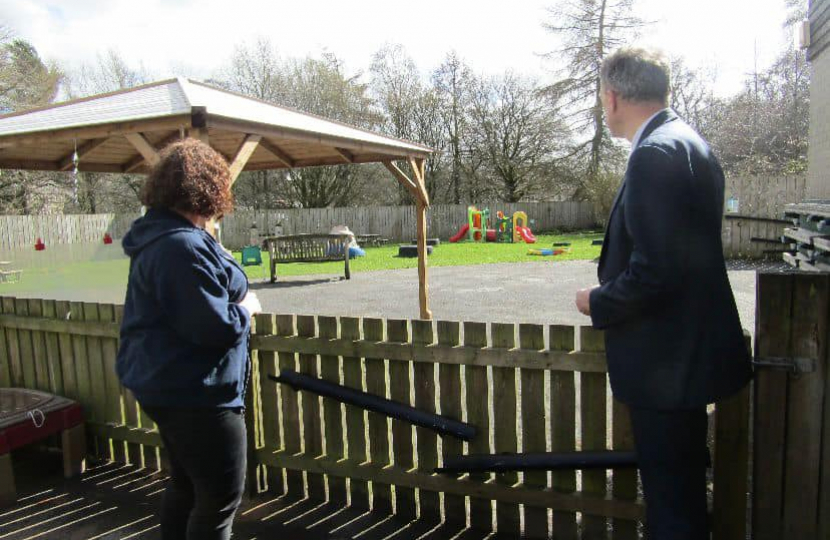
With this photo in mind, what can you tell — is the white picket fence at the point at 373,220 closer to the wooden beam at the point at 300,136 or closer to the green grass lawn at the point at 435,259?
the green grass lawn at the point at 435,259

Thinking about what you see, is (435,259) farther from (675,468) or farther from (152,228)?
(675,468)

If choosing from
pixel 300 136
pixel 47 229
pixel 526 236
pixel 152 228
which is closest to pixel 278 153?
pixel 300 136

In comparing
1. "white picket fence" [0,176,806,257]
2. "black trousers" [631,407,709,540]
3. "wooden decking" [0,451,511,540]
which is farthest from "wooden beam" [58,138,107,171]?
"white picket fence" [0,176,806,257]

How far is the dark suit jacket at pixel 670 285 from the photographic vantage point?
5.71 ft

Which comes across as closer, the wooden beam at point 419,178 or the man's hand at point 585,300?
the man's hand at point 585,300

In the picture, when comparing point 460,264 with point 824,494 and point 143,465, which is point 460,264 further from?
point 824,494

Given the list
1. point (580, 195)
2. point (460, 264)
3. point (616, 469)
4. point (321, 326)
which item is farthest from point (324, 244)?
point (580, 195)

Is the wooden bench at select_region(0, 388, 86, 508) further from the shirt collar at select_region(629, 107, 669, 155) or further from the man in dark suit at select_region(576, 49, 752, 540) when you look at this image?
the shirt collar at select_region(629, 107, 669, 155)

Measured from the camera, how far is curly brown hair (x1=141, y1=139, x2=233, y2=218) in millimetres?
2129

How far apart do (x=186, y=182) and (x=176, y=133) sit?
523 centimetres

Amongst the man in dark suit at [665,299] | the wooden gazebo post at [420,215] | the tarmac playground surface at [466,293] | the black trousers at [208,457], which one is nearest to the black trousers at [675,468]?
the man in dark suit at [665,299]

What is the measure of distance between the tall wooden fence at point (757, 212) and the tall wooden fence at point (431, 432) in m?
14.5

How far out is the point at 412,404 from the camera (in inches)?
129

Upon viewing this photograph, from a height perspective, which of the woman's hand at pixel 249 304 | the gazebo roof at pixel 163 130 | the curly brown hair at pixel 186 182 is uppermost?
the gazebo roof at pixel 163 130
